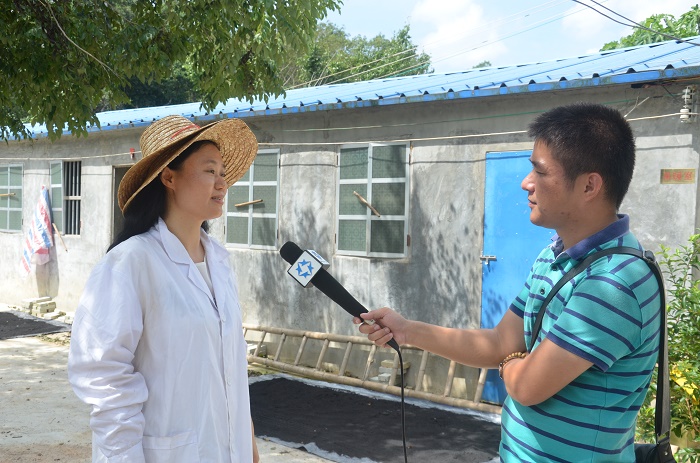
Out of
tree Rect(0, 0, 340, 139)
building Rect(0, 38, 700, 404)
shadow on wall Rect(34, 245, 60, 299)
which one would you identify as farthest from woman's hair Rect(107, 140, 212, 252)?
shadow on wall Rect(34, 245, 60, 299)

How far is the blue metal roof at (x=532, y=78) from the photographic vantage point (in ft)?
20.1

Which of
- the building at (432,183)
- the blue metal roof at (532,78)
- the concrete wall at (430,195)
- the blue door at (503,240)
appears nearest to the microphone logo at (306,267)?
the blue metal roof at (532,78)

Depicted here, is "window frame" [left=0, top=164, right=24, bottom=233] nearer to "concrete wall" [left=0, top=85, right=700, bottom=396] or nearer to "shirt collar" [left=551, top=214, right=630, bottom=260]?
"concrete wall" [left=0, top=85, right=700, bottom=396]

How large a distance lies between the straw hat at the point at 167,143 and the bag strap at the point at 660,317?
1.25m

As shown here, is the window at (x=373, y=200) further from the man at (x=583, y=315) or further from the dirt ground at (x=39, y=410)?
the man at (x=583, y=315)

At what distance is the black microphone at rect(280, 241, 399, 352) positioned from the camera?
2.53m

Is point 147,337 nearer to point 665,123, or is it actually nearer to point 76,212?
point 665,123

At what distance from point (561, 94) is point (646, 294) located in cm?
540

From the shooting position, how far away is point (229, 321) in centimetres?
240

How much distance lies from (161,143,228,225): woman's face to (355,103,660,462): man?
105 centimetres

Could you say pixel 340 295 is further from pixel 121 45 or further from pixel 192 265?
pixel 121 45

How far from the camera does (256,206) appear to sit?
977cm

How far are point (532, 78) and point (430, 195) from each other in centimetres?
164

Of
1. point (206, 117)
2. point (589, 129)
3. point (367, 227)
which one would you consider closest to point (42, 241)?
point (206, 117)
